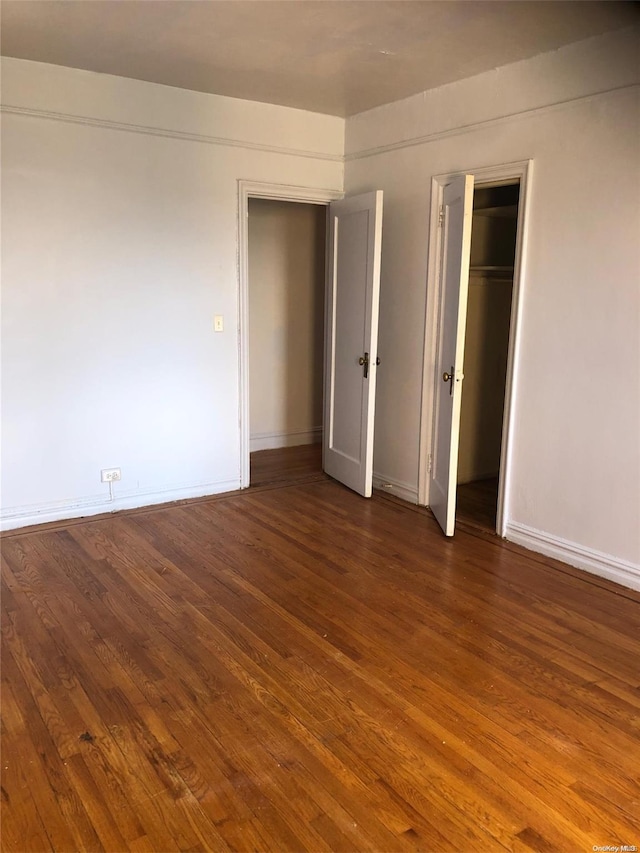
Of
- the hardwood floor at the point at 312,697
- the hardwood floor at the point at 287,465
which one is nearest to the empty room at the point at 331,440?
the hardwood floor at the point at 312,697

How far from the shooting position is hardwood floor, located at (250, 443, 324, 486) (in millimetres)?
5035

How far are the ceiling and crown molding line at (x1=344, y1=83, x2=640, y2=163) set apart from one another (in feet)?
0.85

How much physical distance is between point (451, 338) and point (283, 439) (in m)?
2.74

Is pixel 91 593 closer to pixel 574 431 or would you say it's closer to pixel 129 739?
pixel 129 739

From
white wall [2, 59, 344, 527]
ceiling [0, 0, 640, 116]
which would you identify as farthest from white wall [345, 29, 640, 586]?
white wall [2, 59, 344, 527]

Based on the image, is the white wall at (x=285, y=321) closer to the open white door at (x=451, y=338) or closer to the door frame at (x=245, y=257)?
the door frame at (x=245, y=257)

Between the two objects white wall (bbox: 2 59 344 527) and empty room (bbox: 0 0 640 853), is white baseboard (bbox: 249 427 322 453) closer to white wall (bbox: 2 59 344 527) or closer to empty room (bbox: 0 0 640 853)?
empty room (bbox: 0 0 640 853)

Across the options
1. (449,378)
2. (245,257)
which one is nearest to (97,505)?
(245,257)

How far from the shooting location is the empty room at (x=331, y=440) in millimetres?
1988

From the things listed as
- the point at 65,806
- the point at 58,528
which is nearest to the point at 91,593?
the point at 58,528

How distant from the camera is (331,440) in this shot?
16.4 feet

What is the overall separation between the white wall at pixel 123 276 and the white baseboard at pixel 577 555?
2.06 m

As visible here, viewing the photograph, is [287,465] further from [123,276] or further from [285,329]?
[123,276]

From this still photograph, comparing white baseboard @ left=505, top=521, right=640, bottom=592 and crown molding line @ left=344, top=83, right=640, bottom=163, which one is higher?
crown molding line @ left=344, top=83, right=640, bottom=163
